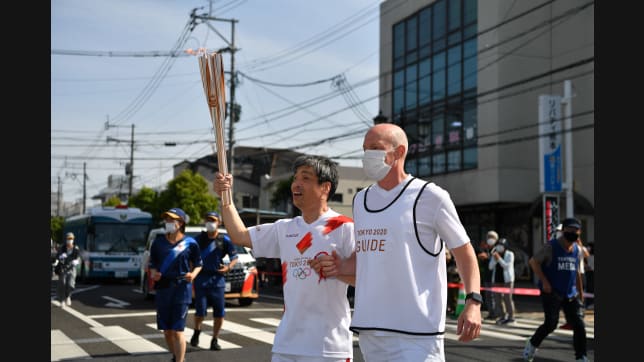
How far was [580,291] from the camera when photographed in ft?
30.5

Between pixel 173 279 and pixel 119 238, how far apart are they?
22.9m

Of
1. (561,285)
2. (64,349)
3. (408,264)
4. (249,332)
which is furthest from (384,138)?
(249,332)

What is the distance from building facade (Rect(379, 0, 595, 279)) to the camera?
1240 inches

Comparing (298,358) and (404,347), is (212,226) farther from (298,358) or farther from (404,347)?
(404,347)

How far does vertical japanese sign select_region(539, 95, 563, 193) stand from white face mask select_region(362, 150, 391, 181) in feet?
73.4

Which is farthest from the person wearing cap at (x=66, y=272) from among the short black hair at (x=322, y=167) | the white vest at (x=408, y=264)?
the white vest at (x=408, y=264)

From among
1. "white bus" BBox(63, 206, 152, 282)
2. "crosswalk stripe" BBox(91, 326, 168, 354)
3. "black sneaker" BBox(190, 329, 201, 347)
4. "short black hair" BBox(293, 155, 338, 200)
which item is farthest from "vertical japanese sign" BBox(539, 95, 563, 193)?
"short black hair" BBox(293, 155, 338, 200)

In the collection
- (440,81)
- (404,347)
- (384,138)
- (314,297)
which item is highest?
(440,81)

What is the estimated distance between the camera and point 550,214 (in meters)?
23.1

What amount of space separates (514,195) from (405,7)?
1216 cm

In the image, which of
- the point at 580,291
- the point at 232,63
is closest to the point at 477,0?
the point at 232,63

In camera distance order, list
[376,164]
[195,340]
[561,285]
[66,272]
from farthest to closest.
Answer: [66,272]
[195,340]
[561,285]
[376,164]

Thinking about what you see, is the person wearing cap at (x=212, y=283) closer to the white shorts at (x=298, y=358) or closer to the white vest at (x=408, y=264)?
the white shorts at (x=298, y=358)

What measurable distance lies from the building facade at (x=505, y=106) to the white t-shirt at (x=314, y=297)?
25591mm
